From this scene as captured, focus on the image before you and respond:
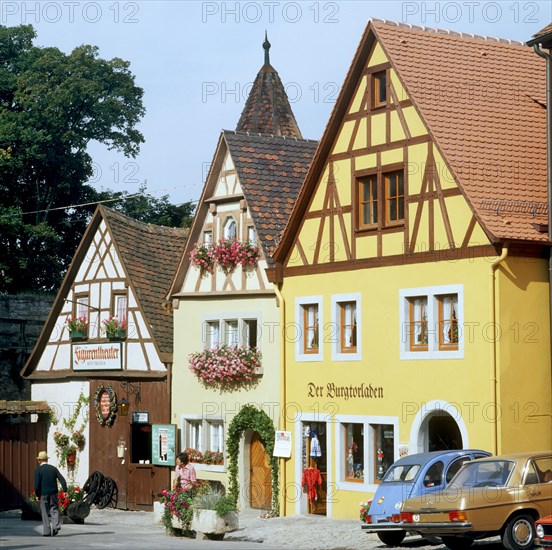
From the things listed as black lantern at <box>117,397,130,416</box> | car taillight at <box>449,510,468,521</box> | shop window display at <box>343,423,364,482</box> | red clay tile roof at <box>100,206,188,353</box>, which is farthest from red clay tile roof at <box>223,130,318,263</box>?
car taillight at <box>449,510,468,521</box>

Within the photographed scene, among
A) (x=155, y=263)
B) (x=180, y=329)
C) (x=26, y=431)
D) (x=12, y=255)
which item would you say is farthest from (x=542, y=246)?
(x=12, y=255)

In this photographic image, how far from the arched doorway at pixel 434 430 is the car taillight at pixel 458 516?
6.42 meters

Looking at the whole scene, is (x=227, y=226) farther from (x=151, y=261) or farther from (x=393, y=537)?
(x=393, y=537)

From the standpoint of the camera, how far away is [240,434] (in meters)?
34.8

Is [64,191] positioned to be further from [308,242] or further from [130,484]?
[308,242]

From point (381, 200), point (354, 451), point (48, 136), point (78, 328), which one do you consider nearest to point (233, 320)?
point (354, 451)

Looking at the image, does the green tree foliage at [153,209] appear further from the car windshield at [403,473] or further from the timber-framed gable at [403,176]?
the car windshield at [403,473]

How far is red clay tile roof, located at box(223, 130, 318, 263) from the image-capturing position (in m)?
34.7

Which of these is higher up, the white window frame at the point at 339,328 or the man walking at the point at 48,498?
the white window frame at the point at 339,328

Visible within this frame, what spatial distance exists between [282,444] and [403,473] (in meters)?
7.68

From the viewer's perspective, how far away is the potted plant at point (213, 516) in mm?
28359

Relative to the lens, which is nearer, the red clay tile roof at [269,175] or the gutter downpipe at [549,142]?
the gutter downpipe at [549,142]

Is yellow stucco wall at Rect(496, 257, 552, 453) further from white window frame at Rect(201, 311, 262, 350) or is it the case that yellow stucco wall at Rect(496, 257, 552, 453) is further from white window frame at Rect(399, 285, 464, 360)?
white window frame at Rect(201, 311, 262, 350)

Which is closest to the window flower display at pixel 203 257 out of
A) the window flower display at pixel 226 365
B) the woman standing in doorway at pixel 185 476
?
the window flower display at pixel 226 365
